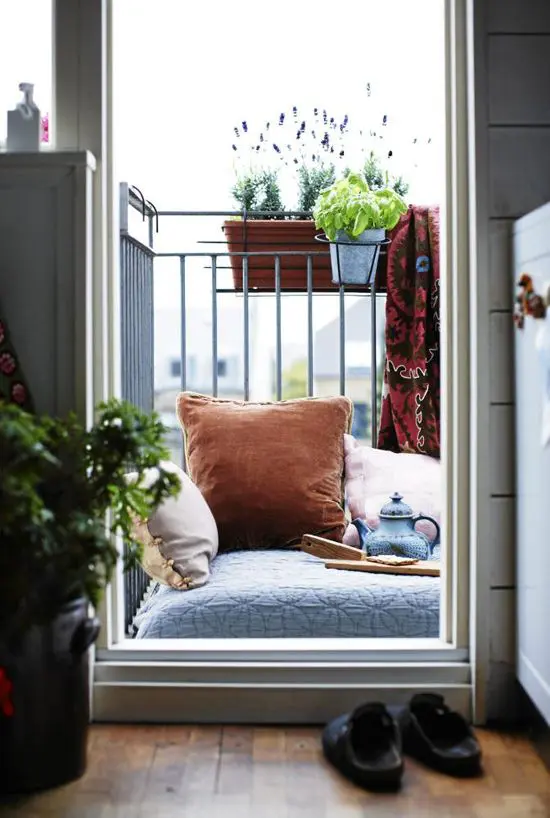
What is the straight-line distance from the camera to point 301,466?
3.45 metres

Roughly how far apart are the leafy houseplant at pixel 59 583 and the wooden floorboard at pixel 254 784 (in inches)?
4.4

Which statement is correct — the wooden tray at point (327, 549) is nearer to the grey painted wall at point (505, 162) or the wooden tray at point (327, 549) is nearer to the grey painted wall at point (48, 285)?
the grey painted wall at point (505, 162)

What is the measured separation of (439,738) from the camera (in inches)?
93.3

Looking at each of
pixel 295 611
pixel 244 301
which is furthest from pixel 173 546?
pixel 244 301

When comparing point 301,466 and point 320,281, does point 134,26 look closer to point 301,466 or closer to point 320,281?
point 320,281

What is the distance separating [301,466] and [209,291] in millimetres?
892

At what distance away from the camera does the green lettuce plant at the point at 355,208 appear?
11.9 feet

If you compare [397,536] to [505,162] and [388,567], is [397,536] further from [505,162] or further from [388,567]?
[505,162]

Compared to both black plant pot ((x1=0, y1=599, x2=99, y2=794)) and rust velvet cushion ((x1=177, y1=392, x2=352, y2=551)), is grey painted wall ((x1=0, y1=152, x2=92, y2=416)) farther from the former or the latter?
rust velvet cushion ((x1=177, y1=392, x2=352, y2=551))

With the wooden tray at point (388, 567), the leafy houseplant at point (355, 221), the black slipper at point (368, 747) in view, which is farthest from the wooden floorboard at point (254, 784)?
the leafy houseplant at point (355, 221)

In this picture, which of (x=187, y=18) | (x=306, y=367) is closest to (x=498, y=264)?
(x=306, y=367)

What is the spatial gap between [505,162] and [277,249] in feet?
5.17

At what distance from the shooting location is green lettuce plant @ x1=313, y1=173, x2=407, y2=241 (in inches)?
143

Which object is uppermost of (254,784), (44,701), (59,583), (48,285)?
(48,285)
